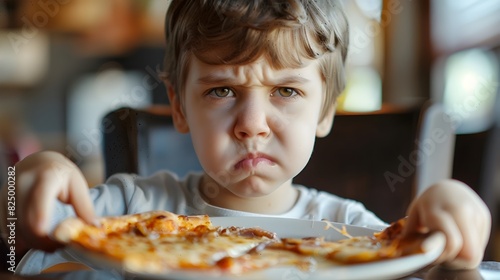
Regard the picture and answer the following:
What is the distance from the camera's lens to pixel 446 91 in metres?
1.85

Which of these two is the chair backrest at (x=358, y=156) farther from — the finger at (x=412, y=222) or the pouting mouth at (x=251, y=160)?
the finger at (x=412, y=222)

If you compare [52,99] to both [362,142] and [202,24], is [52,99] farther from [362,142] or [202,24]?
[202,24]

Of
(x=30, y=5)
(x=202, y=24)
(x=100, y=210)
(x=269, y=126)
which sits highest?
(x=30, y=5)

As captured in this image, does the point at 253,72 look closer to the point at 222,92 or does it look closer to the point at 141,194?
the point at 222,92

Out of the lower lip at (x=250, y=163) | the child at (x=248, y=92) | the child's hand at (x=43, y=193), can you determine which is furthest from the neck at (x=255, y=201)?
the child's hand at (x=43, y=193)

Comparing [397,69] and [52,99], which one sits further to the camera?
[52,99]

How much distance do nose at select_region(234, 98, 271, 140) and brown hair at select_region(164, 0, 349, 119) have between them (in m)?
0.05

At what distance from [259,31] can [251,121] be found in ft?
0.32

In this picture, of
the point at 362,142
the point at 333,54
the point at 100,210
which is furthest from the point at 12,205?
the point at 362,142

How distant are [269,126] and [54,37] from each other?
1875 mm

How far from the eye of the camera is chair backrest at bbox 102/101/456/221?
94cm

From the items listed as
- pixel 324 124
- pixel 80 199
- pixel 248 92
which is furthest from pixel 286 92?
pixel 80 199

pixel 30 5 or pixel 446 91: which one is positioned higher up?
pixel 30 5

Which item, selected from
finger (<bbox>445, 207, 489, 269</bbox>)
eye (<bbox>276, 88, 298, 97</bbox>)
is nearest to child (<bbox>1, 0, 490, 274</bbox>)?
eye (<bbox>276, 88, 298, 97</bbox>)
